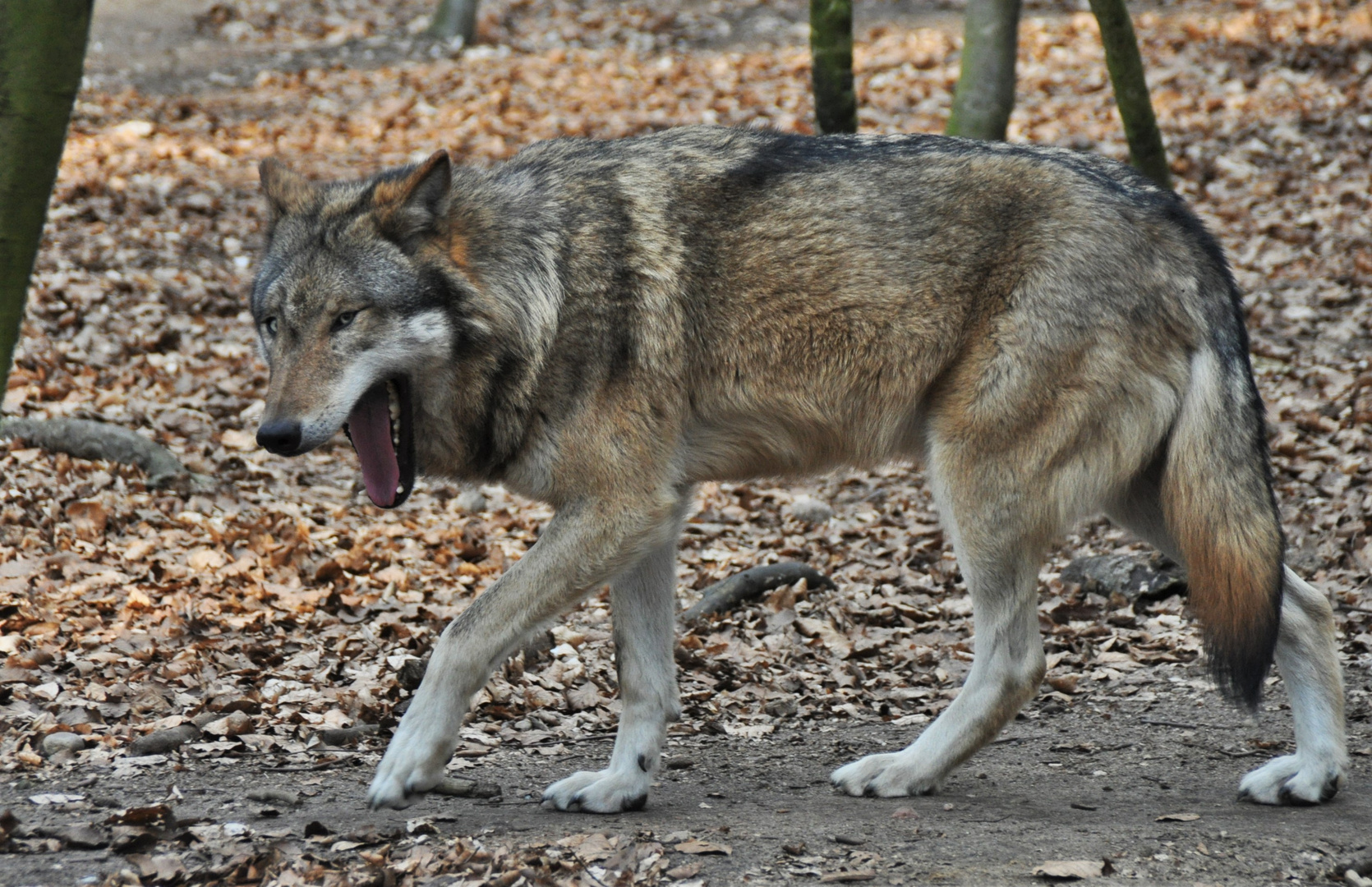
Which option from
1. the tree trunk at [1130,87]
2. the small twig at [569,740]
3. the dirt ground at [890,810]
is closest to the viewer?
the dirt ground at [890,810]

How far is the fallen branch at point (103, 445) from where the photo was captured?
6.45 meters

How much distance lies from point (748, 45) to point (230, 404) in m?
9.23

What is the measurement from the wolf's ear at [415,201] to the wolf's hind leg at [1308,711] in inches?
115

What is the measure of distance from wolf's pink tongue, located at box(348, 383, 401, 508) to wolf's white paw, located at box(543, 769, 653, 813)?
1038 millimetres

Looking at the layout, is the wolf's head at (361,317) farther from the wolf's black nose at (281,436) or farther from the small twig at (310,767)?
the small twig at (310,767)

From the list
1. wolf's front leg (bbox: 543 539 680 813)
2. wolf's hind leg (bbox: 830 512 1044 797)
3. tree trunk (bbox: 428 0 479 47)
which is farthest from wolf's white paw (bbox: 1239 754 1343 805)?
tree trunk (bbox: 428 0 479 47)

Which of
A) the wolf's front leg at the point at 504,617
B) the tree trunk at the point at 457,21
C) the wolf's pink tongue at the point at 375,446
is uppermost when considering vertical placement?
the tree trunk at the point at 457,21

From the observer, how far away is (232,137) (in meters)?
12.5

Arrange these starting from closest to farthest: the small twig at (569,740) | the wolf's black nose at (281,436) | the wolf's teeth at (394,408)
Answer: the wolf's black nose at (281,436) → the wolf's teeth at (394,408) → the small twig at (569,740)

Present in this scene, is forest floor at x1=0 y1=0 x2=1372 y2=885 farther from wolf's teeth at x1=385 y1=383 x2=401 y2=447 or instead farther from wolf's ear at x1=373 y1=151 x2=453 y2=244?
wolf's ear at x1=373 y1=151 x2=453 y2=244

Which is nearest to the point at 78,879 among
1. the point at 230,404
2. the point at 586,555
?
the point at 586,555

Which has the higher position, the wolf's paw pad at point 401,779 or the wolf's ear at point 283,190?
the wolf's ear at point 283,190

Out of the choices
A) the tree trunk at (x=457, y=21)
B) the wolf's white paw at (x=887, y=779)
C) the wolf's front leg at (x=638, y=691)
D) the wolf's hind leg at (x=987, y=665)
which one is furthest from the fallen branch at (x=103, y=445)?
the tree trunk at (x=457, y=21)

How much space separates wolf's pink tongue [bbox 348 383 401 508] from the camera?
3.85 meters
